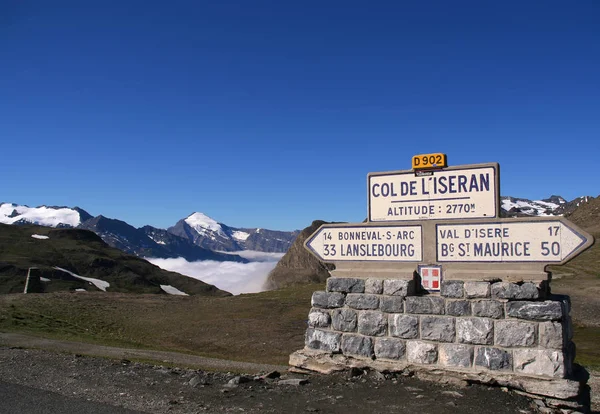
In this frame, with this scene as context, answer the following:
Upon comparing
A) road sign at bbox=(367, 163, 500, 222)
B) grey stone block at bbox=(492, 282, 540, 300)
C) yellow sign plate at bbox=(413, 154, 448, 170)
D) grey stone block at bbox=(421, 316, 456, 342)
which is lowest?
grey stone block at bbox=(421, 316, 456, 342)

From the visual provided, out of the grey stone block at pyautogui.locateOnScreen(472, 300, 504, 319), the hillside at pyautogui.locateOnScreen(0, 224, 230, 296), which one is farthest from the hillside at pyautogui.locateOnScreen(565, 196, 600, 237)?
the hillside at pyautogui.locateOnScreen(0, 224, 230, 296)

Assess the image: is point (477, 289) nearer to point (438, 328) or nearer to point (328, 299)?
point (438, 328)

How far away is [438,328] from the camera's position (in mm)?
8180

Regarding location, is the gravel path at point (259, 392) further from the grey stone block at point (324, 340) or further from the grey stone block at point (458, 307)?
the grey stone block at point (458, 307)

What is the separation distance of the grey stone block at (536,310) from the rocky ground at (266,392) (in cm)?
114

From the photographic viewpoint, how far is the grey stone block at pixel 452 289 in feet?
26.5

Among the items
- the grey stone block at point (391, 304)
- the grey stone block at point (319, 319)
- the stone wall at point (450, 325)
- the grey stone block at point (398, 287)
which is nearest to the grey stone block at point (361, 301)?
the stone wall at point (450, 325)

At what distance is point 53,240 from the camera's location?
454 ft

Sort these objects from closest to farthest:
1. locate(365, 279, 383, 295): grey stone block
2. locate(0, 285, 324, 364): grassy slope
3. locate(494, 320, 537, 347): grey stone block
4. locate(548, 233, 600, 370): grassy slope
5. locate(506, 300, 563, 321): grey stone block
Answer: locate(506, 300, 563, 321): grey stone block < locate(494, 320, 537, 347): grey stone block < locate(365, 279, 383, 295): grey stone block < locate(548, 233, 600, 370): grassy slope < locate(0, 285, 324, 364): grassy slope

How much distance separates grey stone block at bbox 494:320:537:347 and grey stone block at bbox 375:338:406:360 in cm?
156

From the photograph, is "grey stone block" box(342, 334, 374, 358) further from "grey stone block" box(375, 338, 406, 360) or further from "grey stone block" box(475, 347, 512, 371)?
"grey stone block" box(475, 347, 512, 371)

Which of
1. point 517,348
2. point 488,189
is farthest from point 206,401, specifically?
point 488,189

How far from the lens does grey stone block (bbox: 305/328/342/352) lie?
9.14 meters

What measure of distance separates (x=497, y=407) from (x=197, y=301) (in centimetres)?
3392
